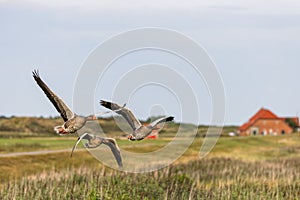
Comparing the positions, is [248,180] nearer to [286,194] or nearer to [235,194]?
[286,194]

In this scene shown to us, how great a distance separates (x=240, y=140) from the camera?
7181 cm

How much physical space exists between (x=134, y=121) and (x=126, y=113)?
0.38 feet

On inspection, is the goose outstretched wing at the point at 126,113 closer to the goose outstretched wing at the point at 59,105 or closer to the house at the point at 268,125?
the goose outstretched wing at the point at 59,105

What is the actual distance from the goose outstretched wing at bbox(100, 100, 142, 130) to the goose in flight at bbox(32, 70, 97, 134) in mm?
278

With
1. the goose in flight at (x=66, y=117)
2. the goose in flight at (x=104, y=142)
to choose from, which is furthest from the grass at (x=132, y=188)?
the goose in flight at (x=66, y=117)

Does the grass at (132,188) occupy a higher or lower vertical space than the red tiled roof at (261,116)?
lower

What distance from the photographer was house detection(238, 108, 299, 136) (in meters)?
110

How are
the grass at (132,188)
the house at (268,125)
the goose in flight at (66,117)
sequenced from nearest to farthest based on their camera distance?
the goose in flight at (66,117), the grass at (132,188), the house at (268,125)

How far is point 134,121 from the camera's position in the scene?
22.6ft

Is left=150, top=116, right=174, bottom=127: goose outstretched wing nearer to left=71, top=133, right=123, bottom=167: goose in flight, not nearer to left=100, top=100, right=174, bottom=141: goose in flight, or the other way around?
left=100, top=100, right=174, bottom=141: goose in flight

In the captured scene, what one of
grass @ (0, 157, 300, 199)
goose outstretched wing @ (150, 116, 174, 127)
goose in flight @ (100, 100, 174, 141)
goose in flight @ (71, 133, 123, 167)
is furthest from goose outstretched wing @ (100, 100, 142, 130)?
grass @ (0, 157, 300, 199)

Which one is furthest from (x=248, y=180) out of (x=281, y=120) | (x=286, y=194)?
(x=281, y=120)

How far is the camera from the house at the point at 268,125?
360 feet

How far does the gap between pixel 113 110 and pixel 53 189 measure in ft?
36.6
